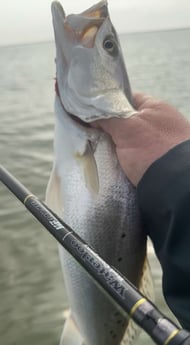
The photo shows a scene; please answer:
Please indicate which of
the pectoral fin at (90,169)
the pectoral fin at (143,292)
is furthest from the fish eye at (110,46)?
the pectoral fin at (143,292)

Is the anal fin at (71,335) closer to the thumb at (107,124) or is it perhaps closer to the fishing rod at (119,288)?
the fishing rod at (119,288)

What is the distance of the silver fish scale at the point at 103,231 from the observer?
83.3 inches

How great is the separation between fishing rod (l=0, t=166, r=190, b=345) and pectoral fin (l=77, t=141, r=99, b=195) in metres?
0.18

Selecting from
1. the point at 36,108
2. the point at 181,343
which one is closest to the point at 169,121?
the point at 181,343

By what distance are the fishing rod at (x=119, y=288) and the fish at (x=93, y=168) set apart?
75 millimetres

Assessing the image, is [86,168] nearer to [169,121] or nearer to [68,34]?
[169,121]

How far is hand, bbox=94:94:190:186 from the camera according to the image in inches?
79.9

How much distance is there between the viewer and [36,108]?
63.7ft

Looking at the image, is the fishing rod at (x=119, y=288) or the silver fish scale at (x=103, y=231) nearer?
the fishing rod at (x=119, y=288)

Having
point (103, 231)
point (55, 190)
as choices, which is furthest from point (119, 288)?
point (55, 190)

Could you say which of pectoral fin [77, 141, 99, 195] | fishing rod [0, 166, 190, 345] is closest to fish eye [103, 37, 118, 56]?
pectoral fin [77, 141, 99, 195]

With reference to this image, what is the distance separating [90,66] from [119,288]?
3.11 feet

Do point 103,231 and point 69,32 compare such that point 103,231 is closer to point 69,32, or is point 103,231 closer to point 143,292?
point 143,292

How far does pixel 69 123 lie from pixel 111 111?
175 mm
